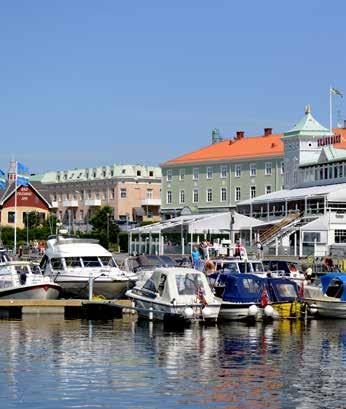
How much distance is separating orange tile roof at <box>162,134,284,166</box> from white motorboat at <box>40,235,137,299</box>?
78.2m

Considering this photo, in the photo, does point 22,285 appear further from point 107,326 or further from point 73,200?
point 73,200

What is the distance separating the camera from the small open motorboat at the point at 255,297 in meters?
43.6

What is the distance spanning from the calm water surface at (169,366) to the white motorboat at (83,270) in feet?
19.1

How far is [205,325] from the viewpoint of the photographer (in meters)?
41.4

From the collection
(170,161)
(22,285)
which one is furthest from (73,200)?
(22,285)

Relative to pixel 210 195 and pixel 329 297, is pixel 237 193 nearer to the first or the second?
pixel 210 195

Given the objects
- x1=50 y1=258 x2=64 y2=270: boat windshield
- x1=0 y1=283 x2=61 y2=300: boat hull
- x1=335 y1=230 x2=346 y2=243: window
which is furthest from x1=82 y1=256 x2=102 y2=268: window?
x1=335 y1=230 x2=346 y2=243: window

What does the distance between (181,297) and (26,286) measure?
9.30 m

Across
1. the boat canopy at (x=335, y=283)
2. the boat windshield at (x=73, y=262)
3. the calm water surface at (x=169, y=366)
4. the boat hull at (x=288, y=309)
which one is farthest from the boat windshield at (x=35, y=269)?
the boat canopy at (x=335, y=283)

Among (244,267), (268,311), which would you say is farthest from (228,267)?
(268,311)

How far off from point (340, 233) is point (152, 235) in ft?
66.3

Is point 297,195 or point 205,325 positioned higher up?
point 297,195

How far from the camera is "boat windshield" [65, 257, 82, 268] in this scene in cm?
5131

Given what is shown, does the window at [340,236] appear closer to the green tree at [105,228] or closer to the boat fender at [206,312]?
the green tree at [105,228]
